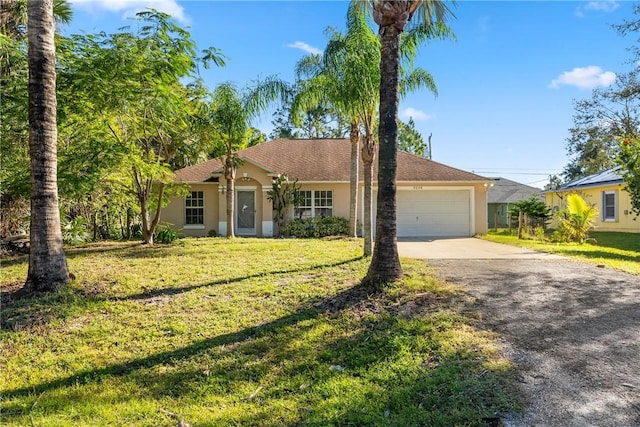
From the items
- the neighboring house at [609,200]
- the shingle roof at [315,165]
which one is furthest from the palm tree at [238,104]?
the neighboring house at [609,200]

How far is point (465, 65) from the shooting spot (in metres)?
11.9

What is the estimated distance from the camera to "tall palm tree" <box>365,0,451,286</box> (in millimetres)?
6520

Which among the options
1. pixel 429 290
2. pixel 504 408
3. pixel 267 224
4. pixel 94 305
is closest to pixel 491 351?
pixel 504 408

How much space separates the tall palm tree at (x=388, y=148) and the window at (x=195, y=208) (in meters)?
13.6

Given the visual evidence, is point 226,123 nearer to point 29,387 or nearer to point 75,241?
point 75,241

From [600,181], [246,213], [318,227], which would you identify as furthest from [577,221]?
[246,213]

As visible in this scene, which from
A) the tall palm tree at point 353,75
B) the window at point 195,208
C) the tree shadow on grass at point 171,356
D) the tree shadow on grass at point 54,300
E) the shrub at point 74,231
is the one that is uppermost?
the tall palm tree at point 353,75

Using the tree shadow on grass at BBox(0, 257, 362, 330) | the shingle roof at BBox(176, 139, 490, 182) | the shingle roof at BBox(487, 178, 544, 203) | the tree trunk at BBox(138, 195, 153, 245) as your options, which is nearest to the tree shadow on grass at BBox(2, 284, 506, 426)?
the tree shadow on grass at BBox(0, 257, 362, 330)

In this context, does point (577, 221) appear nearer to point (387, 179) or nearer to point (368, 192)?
point (368, 192)

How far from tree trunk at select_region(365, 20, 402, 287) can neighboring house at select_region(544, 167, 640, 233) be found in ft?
→ 58.3

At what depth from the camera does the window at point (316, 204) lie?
18284mm

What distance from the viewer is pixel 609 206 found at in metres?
21.5

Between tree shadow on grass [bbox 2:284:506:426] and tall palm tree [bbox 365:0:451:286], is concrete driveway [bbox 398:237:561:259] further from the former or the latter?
tree shadow on grass [bbox 2:284:506:426]

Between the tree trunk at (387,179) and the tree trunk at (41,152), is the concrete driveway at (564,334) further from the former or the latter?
the tree trunk at (41,152)
